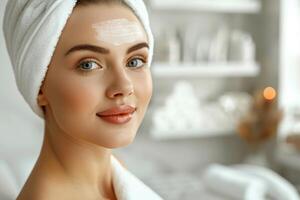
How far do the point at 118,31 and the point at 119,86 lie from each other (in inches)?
2.8

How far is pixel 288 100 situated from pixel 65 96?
214 cm

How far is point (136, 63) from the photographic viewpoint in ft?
2.25

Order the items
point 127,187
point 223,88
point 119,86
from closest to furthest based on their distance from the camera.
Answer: point 119,86, point 127,187, point 223,88

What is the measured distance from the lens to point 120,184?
759 millimetres

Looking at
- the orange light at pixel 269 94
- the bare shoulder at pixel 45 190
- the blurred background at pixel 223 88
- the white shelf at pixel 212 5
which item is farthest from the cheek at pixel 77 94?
the orange light at pixel 269 94

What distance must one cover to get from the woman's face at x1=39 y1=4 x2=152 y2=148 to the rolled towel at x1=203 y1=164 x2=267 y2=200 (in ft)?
3.19

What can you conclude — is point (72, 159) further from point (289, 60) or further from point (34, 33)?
point (289, 60)

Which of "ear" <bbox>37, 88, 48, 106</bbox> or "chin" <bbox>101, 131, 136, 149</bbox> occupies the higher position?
"ear" <bbox>37, 88, 48, 106</bbox>

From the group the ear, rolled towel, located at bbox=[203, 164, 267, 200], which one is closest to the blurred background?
rolled towel, located at bbox=[203, 164, 267, 200]

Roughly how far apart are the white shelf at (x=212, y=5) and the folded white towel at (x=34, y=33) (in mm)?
1566

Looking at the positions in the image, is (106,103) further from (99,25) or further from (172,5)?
(172,5)

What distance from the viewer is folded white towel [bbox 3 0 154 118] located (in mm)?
644

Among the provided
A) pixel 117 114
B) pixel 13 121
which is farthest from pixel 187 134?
pixel 117 114

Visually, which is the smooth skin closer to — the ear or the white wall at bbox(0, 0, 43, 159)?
the ear
